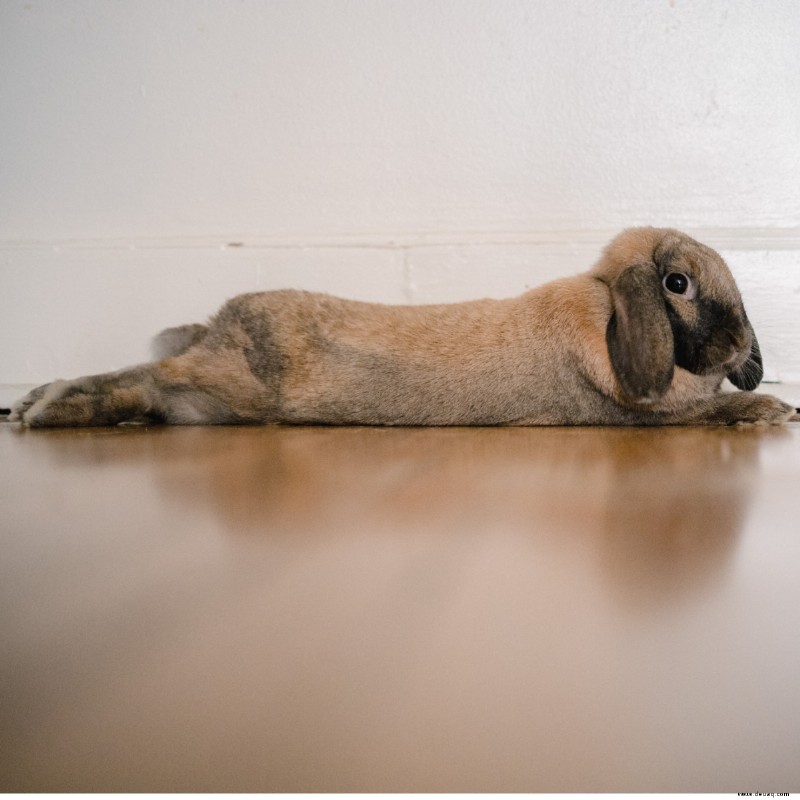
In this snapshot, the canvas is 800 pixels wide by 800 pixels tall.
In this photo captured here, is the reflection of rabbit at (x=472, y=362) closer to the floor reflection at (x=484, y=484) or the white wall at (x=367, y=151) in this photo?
the floor reflection at (x=484, y=484)

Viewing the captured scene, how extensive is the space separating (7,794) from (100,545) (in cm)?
32

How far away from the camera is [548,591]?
1.41ft

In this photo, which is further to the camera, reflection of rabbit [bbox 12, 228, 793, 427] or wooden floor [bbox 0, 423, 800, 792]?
reflection of rabbit [bbox 12, 228, 793, 427]

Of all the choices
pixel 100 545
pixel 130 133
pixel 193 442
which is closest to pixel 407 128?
pixel 130 133

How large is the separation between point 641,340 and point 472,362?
28cm

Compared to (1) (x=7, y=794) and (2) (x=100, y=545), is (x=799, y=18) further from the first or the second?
(1) (x=7, y=794)

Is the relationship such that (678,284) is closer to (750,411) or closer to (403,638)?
(750,411)

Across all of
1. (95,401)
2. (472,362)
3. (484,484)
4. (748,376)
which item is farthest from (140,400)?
(748,376)

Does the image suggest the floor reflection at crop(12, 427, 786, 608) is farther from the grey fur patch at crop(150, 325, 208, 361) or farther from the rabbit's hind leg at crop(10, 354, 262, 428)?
the grey fur patch at crop(150, 325, 208, 361)

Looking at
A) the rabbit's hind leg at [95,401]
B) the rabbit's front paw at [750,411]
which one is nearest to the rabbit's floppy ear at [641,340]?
the rabbit's front paw at [750,411]

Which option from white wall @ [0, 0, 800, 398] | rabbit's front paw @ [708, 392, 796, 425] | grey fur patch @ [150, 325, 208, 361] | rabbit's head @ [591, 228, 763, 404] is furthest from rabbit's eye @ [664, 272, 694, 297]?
grey fur patch @ [150, 325, 208, 361]

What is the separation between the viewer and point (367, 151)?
1803 millimetres

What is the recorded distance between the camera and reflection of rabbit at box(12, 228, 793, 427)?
4.16ft

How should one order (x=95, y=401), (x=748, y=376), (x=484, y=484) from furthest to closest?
(x=748, y=376) < (x=95, y=401) < (x=484, y=484)
